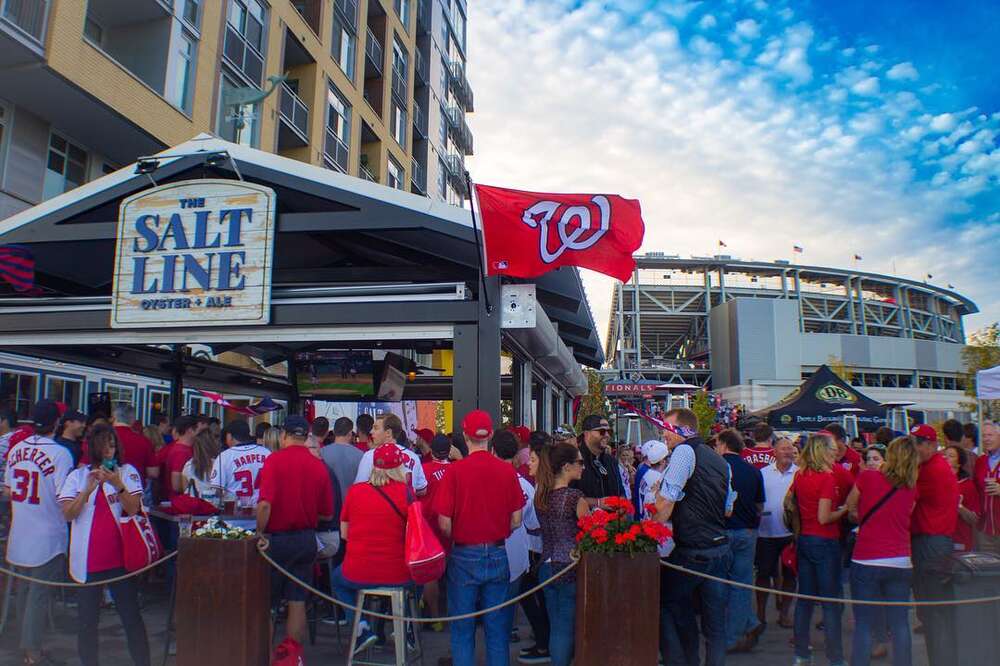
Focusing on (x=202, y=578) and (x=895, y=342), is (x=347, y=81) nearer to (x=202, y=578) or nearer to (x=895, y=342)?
(x=202, y=578)

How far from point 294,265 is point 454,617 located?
8.02m

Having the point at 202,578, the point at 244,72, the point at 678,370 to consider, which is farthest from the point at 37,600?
the point at 678,370

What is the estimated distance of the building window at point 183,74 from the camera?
16.8 metres

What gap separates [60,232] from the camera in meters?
8.59

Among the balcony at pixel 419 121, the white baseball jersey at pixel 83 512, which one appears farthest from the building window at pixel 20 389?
the balcony at pixel 419 121

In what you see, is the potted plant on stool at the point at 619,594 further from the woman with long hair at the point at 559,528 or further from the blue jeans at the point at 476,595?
the blue jeans at the point at 476,595

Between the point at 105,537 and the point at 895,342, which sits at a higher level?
the point at 895,342

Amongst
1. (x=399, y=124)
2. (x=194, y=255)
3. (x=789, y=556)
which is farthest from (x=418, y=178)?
(x=789, y=556)

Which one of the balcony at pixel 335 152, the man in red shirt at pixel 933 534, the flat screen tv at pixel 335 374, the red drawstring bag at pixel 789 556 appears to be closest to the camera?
the man in red shirt at pixel 933 534

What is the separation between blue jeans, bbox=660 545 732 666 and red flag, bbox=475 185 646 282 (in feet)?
9.84

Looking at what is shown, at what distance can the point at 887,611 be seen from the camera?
539 cm

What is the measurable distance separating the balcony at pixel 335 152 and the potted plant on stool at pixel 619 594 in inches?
856

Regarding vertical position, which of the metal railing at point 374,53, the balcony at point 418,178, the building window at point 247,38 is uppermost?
the metal railing at point 374,53

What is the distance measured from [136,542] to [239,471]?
4.23 ft
